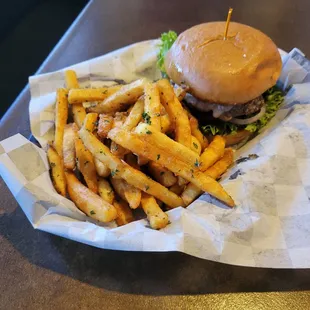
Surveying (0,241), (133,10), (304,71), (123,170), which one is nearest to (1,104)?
(133,10)

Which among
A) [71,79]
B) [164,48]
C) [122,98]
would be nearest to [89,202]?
[122,98]

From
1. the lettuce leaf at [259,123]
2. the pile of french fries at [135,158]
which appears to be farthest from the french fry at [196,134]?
the lettuce leaf at [259,123]

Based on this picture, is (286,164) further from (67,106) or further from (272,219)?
(67,106)

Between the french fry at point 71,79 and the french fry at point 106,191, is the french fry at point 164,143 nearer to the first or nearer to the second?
the french fry at point 106,191

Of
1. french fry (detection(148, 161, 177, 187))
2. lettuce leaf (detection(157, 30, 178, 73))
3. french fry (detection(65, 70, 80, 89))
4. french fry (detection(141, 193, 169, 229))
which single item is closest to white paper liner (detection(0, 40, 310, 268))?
french fry (detection(141, 193, 169, 229))

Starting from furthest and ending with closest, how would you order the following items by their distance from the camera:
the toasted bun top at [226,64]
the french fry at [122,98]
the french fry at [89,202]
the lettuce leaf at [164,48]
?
the lettuce leaf at [164,48], the toasted bun top at [226,64], the french fry at [122,98], the french fry at [89,202]

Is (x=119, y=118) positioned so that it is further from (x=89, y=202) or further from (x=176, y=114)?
(x=89, y=202)
